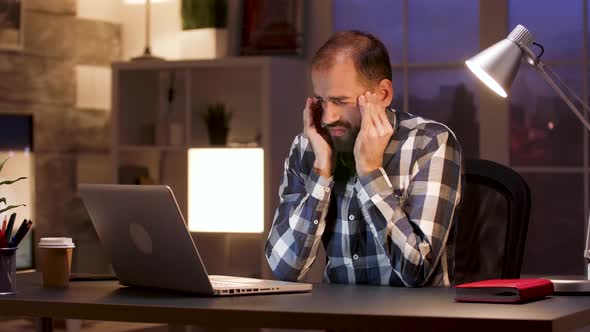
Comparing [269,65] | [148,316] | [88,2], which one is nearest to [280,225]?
[148,316]

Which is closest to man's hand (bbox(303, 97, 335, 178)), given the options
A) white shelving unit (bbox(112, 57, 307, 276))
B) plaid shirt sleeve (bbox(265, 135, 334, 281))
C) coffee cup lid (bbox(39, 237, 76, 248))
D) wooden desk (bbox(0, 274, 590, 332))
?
plaid shirt sleeve (bbox(265, 135, 334, 281))

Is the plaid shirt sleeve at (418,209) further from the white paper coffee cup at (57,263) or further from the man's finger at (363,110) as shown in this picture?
the white paper coffee cup at (57,263)

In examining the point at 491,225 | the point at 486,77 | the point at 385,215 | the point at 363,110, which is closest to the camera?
the point at 385,215

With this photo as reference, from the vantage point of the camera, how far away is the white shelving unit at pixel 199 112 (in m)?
5.37

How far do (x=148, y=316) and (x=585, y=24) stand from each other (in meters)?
3.61

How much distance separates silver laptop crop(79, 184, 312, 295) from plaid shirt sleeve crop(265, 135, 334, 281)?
1.03ft

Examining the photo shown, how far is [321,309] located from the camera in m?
1.94

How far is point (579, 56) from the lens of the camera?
5.15 meters

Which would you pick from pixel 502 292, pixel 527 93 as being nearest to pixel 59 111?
pixel 527 93

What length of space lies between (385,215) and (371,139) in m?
0.18

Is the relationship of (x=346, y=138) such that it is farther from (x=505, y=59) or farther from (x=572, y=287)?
(x=572, y=287)

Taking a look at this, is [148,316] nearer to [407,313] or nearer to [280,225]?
[407,313]

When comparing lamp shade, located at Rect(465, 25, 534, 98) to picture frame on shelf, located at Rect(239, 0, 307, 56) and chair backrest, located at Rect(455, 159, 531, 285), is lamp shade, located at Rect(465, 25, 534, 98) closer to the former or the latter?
chair backrest, located at Rect(455, 159, 531, 285)

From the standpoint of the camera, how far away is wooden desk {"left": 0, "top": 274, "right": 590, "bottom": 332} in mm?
1816
